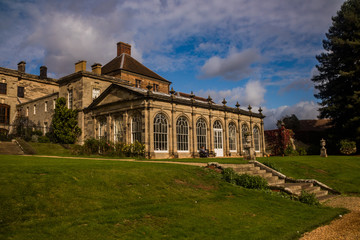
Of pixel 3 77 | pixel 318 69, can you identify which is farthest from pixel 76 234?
pixel 3 77

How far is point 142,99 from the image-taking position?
22.0 metres

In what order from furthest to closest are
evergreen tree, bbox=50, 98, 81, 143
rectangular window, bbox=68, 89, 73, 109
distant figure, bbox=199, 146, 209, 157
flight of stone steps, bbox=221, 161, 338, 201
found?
rectangular window, bbox=68, 89, 73, 109
evergreen tree, bbox=50, 98, 81, 143
distant figure, bbox=199, 146, 209, 157
flight of stone steps, bbox=221, 161, 338, 201

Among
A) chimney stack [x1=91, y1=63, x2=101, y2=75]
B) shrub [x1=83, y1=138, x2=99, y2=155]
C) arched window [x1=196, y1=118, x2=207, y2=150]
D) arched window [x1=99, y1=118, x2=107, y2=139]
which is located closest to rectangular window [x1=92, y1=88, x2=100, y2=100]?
chimney stack [x1=91, y1=63, x2=101, y2=75]

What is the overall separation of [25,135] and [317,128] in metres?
42.5

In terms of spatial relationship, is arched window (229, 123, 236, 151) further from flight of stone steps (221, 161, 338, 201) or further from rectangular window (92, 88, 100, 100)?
rectangular window (92, 88, 100, 100)

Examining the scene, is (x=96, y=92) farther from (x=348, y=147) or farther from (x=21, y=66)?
(x=348, y=147)

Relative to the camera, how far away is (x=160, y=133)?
73.7 ft

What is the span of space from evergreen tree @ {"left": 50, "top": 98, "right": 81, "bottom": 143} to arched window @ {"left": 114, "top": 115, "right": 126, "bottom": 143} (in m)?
5.39

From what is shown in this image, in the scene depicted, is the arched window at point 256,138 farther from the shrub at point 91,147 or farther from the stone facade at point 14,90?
the stone facade at point 14,90

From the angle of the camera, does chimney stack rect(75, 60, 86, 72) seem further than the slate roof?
Yes

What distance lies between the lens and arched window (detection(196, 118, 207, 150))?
2548 centimetres

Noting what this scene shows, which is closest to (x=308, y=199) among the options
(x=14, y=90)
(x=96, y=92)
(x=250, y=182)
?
(x=250, y=182)

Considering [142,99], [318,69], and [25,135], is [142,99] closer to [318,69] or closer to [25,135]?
[25,135]

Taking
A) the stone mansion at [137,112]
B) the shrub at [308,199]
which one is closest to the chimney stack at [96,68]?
the stone mansion at [137,112]
